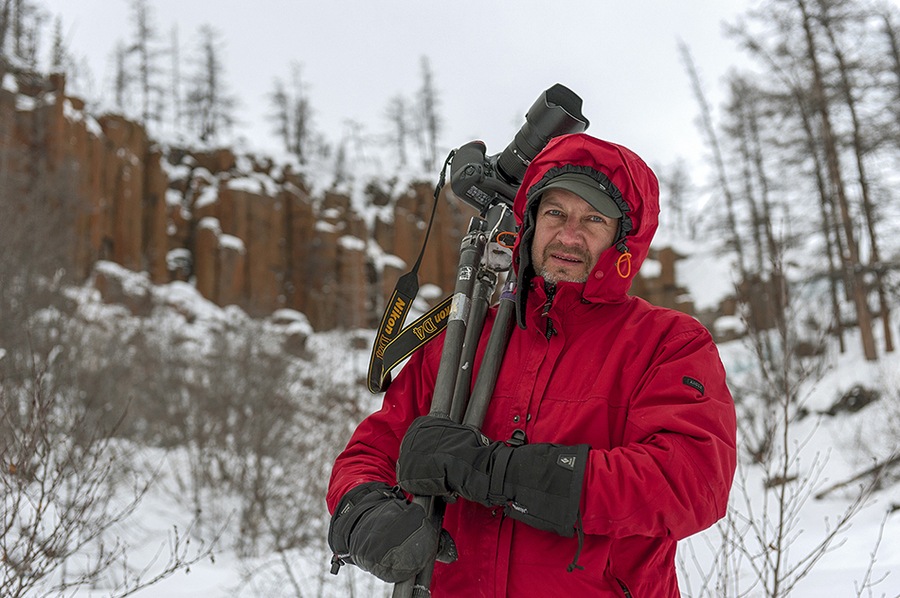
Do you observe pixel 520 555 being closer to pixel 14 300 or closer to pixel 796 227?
pixel 14 300

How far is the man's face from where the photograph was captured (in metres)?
1.83

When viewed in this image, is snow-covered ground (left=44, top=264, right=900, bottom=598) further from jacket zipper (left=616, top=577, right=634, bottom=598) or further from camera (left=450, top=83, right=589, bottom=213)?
camera (left=450, top=83, right=589, bottom=213)

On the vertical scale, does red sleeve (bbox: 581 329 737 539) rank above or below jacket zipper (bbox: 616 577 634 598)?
above

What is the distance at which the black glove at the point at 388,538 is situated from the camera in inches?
56.2

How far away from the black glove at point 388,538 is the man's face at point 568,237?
0.80 m

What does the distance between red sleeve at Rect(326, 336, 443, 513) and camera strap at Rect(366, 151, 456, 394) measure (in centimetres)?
4

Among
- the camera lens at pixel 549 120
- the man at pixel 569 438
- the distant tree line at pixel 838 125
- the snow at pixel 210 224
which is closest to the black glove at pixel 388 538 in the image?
the man at pixel 569 438

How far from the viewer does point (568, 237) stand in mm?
1840

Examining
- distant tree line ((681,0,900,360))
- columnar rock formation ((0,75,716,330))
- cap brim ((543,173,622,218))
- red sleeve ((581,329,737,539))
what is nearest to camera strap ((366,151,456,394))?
cap brim ((543,173,622,218))

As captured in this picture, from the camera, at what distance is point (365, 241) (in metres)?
32.2

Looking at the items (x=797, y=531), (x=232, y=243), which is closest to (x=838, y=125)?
(x=797, y=531)

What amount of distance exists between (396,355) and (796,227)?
728 inches

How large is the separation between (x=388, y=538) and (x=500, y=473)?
0.31 metres

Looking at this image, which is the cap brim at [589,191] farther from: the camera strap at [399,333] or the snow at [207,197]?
the snow at [207,197]
